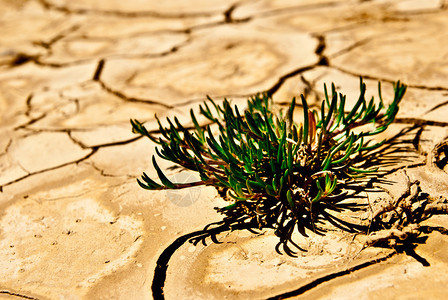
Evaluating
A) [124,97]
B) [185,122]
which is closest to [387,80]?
[185,122]

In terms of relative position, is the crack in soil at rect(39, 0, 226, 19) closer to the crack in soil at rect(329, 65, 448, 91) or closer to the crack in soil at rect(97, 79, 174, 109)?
the crack in soil at rect(97, 79, 174, 109)

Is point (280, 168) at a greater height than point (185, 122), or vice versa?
point (280, 168)

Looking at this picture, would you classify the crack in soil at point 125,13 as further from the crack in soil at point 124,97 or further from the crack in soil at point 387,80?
the crack in soil at point 387,80

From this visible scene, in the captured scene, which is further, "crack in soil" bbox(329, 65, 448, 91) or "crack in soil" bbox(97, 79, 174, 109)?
"crack in soil" bbox(97, 79, 174, 109)

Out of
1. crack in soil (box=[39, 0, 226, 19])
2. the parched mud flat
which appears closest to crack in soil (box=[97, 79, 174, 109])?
the parched mud flat

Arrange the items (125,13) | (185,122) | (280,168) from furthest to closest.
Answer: (125,13), (185,122), (280,168)

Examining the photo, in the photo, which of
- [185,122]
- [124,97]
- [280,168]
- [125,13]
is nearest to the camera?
[280,168]

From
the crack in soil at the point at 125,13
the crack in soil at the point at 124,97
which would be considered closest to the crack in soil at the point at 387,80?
the crack in soil at the point at 124,97

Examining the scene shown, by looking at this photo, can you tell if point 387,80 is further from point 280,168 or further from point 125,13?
point 125,13
